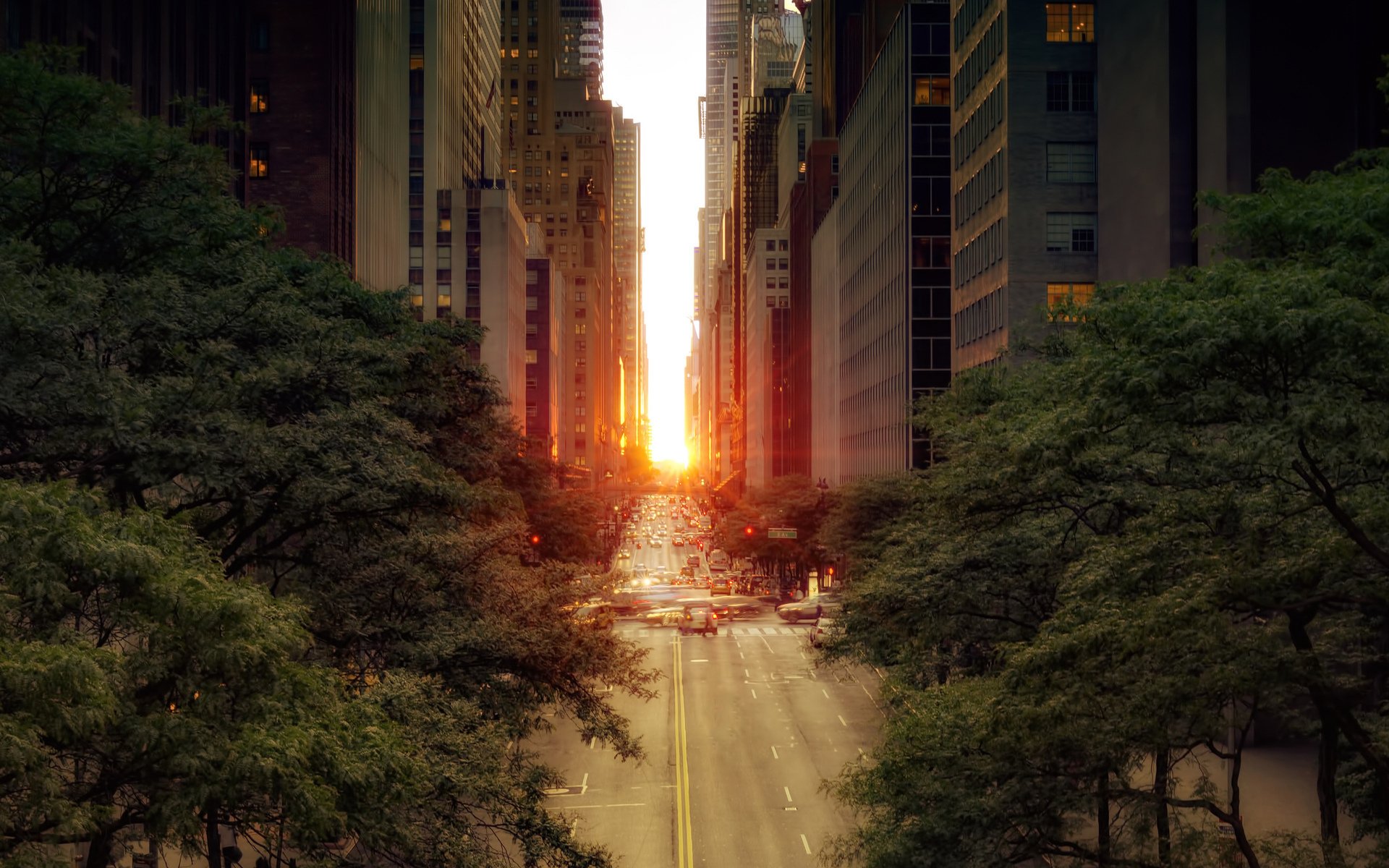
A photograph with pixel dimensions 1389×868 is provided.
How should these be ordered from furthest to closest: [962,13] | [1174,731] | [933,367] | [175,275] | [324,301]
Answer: [933,367]
[962,13]
[324,301]
[175,275]
[1174,731]

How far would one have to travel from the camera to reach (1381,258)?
750 inches

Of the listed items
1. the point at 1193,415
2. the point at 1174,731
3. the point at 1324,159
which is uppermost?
the point at 1324,159

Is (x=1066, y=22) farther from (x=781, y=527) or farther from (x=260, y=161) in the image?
(x=781, y=527)

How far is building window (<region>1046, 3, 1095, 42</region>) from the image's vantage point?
62.8 meters

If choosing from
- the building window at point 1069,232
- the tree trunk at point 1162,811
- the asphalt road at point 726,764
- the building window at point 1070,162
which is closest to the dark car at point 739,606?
the asphalt road at point 726,764

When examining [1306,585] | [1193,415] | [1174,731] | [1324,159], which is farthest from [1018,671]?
[1324,159]

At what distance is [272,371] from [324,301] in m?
7.37

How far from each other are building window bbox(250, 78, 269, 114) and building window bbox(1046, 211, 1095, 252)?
43669 millimetres

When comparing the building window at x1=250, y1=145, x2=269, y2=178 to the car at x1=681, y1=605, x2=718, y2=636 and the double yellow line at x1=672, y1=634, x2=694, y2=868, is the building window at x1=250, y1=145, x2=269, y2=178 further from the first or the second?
the car at x1=681, y1=605, x2=718, y2=636

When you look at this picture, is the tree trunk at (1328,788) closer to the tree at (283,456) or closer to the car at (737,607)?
the tree at (283,456)

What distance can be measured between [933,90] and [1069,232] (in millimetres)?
25243

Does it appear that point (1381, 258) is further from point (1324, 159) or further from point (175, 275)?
point (1324, 159)

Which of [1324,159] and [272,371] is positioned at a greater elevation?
[1324,159]

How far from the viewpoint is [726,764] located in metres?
44.8
